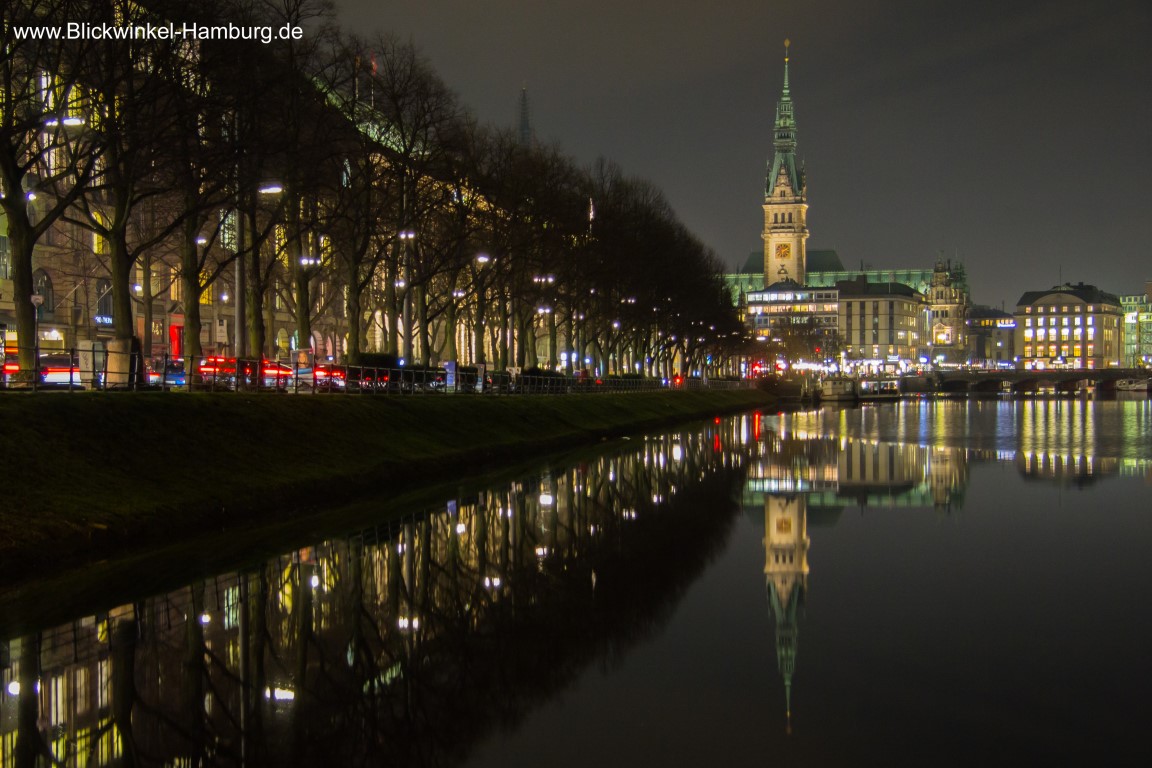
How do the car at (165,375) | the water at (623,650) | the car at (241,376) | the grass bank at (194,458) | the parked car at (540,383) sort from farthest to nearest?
the parked car at (540,383), the car at (241,376), the car at (165,375), the grass bank at (194,458), the water at (623,650)

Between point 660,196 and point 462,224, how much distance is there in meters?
52.7

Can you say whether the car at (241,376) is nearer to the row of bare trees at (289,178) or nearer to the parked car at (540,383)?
the row of bare trees at (289,178)

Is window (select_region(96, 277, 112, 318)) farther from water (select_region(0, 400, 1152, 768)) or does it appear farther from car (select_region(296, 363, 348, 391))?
water (select_region(0, 400, 1152, 768))

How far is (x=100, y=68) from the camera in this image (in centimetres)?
3412

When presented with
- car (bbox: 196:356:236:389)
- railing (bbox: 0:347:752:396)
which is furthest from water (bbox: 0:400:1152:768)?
car (bbox: 196:356:236:389)

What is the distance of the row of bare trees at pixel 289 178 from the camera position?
31.9 meters

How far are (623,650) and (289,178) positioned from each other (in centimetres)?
3409

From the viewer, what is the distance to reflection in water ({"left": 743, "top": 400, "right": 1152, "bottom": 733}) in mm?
17311

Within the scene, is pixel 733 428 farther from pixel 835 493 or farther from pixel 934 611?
pixel 934 611

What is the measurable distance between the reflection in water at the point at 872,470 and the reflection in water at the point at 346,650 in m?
1.49

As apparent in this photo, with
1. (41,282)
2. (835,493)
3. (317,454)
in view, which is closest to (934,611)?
(835,493)

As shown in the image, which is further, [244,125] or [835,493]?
[244,125]

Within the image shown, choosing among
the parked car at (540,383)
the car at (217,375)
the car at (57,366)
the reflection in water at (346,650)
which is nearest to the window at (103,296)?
the parked car at (540,383)

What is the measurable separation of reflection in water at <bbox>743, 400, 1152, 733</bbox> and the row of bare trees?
18518 mm
